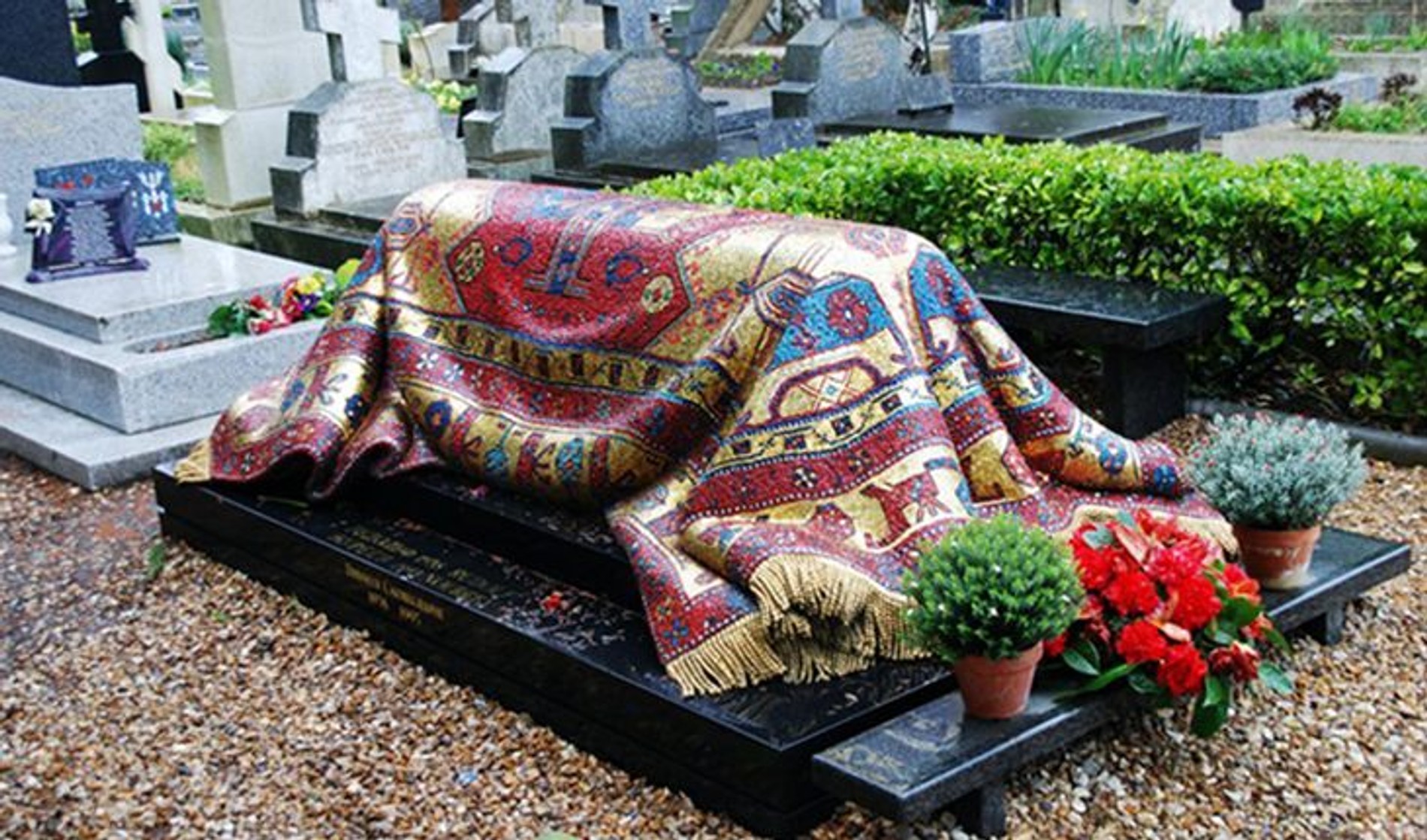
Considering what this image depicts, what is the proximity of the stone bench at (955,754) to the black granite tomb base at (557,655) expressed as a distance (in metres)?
0.12

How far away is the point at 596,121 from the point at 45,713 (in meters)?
7.26

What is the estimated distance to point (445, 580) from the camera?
5152 mm

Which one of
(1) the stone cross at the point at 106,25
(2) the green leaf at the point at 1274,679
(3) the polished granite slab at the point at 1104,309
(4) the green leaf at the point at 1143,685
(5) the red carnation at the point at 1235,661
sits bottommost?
(2) the green leaf at the point at 1274,679

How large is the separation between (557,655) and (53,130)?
260 inches

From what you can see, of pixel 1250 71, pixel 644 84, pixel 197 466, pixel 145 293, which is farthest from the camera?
pixel 1250 71

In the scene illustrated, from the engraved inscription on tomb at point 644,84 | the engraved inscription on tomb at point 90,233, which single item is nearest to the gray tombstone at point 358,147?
the engraved inscription on tomb at point 644,84

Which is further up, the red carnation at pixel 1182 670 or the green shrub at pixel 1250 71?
the green shrub at pixel 1250 71

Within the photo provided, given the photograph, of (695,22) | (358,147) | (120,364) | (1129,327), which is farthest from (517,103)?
(695,22)

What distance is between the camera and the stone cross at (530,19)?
1477 centimetres

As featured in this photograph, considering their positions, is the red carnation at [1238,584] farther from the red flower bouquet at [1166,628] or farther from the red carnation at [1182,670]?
the red carnation at [1182,670]

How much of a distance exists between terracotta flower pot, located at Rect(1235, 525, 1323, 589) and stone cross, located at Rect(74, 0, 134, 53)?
15.5 m

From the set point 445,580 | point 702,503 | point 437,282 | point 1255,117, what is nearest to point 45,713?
point 445,580

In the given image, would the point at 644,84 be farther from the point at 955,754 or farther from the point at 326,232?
the point at 955,754

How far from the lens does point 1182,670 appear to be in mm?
3998
